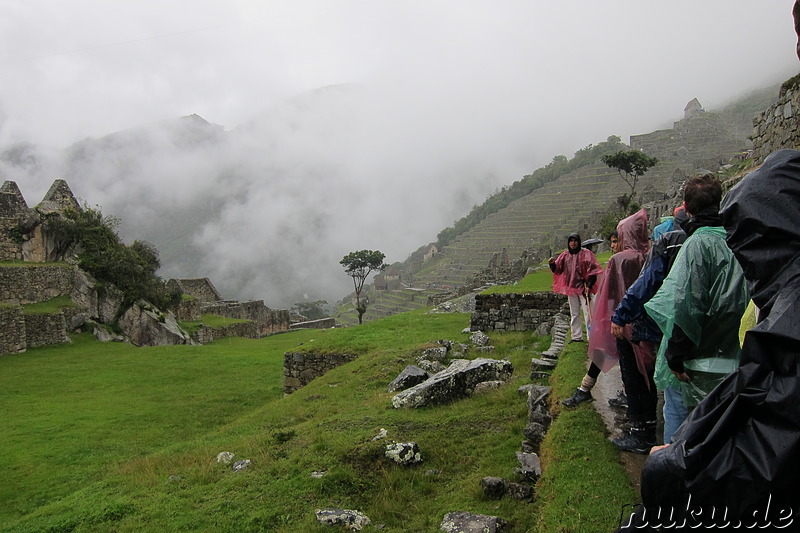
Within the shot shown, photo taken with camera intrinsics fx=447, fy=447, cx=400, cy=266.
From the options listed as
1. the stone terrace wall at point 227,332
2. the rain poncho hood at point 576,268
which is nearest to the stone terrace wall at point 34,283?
the stone terrace wall at point 227,332

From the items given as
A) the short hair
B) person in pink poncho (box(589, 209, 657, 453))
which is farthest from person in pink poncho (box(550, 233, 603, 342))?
the short hair

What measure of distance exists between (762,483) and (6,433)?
36.6 ft

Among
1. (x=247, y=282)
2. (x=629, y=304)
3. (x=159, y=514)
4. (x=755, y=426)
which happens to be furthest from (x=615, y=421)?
(x=247, y=282)

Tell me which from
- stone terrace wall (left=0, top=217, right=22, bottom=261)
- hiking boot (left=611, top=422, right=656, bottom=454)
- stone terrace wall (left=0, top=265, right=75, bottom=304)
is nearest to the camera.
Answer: hiking boot (left=611, top=422, right=656, bottom=454)

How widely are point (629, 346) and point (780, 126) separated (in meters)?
5.17

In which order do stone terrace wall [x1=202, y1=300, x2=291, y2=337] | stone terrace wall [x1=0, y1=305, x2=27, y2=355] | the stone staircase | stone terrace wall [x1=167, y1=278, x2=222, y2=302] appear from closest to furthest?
stone terrace wall [x1=0, y1=305, x2=27, y2=355] < stone terrace wall [x1=202, y1=300, x2=291, y2=337] < stone terrace wall [x1=167, y1=278, x2=222, y2=302] < the stone staircase

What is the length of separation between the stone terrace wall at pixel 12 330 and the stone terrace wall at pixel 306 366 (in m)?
11.0

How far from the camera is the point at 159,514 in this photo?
4582mm

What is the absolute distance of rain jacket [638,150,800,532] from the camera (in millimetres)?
1244

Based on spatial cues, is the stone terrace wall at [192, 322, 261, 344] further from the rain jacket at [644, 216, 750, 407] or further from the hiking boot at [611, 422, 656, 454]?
the rain jacket at [644, 216, 750, 407]

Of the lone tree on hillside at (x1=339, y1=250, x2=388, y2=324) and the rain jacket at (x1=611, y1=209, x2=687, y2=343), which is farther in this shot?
the lone tree on hillside at (x1=339, y1=250, x2=388, y2=324)

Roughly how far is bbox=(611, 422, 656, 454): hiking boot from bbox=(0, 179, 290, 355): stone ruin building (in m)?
19.2

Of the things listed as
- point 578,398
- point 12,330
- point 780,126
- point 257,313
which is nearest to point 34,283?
point 12,330

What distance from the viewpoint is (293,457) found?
540 centimetres
